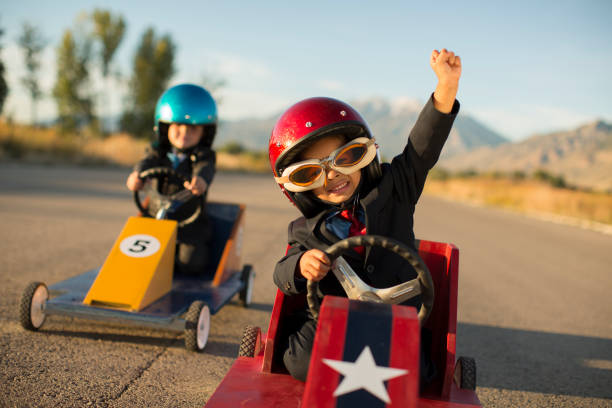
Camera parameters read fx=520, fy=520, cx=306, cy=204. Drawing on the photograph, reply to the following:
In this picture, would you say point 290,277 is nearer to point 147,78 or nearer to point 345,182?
point 345,182

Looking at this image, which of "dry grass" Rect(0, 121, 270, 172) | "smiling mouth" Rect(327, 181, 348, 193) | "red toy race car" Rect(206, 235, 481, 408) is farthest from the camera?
"dry grass" Rect(0, 121, 270, 172)

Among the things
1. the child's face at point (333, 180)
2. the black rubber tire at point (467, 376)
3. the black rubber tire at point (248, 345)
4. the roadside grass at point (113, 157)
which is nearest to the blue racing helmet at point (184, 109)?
the child's face at point (333, 180)

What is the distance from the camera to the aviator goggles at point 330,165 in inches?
95.5

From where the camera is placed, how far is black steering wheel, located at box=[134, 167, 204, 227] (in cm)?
419

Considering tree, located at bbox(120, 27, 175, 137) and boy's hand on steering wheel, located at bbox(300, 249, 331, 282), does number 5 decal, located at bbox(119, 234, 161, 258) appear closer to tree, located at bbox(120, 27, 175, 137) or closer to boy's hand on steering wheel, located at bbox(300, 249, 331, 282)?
boy's hand on steering wheel, located at bbox(300, 249, 331, 282)

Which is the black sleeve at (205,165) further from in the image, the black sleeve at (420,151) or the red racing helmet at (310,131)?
the black sleeve at (420,151)

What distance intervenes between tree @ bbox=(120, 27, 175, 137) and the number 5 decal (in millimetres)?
38563

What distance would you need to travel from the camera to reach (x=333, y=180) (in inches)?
99.9

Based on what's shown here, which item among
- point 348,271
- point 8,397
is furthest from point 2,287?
point 348,271

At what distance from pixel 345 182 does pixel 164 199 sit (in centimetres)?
221

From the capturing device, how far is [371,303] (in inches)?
78.7

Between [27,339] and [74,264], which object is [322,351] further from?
[74,264]

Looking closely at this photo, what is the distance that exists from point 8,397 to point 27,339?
34.6 inches

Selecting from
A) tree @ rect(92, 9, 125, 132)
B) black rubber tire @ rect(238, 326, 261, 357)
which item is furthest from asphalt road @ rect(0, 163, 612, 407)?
tree @ rect(92, 9, 125, 132)
